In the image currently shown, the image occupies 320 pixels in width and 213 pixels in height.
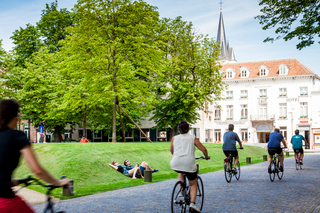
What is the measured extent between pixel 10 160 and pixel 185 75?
36.1m

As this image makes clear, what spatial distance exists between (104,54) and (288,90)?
156 ft

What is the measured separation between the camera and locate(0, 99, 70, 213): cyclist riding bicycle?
311cm

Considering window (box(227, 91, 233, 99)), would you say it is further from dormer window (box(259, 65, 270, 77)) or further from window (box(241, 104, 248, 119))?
dormer window (box(259, 65, 270, 77))

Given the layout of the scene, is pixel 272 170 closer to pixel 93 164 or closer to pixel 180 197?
pixel 93 164

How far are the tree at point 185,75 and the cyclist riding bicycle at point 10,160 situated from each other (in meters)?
32.4

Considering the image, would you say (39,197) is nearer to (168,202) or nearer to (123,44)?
(168,202)

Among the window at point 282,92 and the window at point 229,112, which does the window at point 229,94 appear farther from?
the window at point 282,92

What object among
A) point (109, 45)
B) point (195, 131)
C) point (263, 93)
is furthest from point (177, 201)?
point (263, 93)

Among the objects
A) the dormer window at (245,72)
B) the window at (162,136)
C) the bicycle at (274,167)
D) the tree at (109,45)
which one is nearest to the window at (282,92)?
the dormer window at (245,72)

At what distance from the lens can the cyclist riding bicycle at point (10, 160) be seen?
10.2 ft

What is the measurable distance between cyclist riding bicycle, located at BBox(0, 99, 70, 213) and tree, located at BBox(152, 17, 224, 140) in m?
32.4

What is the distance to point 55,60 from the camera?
3812 centimetres

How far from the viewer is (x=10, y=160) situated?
3203mm

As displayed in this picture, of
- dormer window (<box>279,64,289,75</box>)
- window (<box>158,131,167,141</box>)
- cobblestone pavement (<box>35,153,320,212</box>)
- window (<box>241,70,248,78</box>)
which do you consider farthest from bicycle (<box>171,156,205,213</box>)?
window (<box>241,70,248,78</box>)
